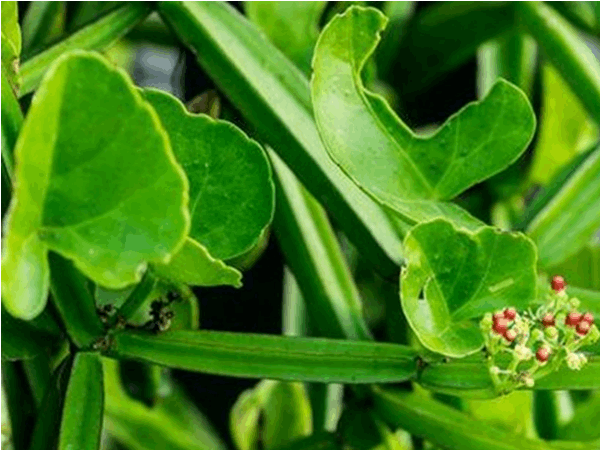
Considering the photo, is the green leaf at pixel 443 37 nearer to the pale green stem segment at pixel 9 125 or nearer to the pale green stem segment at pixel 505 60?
the pale green stem segment at pixel 505 60

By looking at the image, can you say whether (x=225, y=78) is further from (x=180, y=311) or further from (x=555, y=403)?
(x=555, y=403)

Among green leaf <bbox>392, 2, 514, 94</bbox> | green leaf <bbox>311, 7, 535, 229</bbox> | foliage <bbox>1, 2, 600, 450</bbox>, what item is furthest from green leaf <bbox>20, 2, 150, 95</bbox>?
green leaf <bbox>392, 2, 514, 94</bbox>

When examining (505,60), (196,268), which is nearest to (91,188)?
(196,268)

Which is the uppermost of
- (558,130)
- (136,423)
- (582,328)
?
(582,328)

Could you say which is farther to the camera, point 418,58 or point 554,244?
point 418,58

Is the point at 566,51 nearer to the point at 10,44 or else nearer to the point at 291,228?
the point at 291,228

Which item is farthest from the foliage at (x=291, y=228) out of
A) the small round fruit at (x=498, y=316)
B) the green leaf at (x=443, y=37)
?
the green leaf at (x=443, y=37)

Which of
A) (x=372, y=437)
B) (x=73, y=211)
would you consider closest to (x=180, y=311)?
(x=372, y=437)
